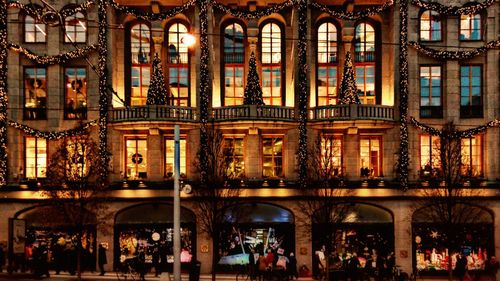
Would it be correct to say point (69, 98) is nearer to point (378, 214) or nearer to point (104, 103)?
point (104, 103)

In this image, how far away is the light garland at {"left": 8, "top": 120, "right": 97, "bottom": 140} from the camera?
35906 mm

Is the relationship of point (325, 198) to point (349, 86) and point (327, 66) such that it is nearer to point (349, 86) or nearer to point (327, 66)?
point (349, 86)

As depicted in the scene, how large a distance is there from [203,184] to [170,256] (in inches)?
223

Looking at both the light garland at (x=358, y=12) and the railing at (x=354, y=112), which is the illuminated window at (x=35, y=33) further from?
the railing at (x=354, y=112)

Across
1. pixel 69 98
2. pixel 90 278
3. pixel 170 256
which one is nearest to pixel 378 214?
pixel 170 256

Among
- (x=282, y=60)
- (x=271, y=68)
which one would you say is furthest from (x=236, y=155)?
(x=282, y=60)

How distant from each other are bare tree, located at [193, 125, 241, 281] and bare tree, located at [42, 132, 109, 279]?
Answer: 215 inches

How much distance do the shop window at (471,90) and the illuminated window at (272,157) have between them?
10.8m

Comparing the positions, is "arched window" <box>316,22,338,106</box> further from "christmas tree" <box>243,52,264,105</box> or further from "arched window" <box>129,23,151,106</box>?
"arched window" <box>129,23,151,106</box>

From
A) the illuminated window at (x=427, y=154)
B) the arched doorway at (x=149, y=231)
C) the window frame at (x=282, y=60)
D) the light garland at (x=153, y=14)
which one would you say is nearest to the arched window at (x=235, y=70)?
the window frame at (x=282, y=60)

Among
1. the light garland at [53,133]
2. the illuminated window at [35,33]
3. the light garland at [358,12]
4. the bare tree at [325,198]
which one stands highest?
the light garland at [358,12]

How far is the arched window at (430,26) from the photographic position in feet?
120

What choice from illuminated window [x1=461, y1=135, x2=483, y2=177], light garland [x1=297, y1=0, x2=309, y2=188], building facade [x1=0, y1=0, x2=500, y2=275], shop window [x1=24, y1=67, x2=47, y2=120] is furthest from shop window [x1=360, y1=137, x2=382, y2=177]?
shop window [x1=24, y1=67, x2=47, y2=120]

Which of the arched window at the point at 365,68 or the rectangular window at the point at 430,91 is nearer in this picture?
the rectangular window at the point at 430,91
